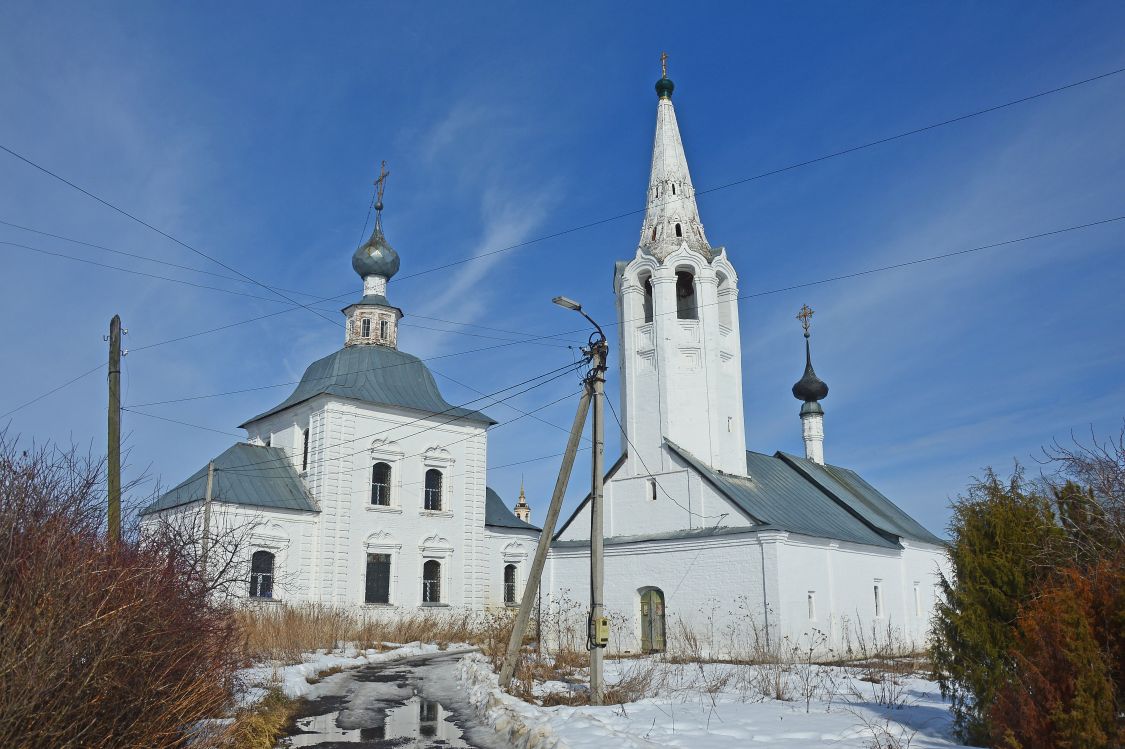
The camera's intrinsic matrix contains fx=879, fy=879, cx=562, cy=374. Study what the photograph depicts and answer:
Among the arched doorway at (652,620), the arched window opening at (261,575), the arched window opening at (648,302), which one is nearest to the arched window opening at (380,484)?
the arched window opening at (261,575)

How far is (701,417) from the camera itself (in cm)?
2492

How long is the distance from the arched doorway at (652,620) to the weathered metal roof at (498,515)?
12.1 meters

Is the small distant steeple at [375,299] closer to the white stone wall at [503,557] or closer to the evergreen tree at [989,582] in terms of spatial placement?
the white stone wall at [503,557]

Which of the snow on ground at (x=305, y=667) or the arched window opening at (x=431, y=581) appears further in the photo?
the arched window opening at (x=431, y=581)

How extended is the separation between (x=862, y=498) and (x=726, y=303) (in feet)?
37.8

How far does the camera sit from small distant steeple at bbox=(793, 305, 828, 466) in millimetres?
37219

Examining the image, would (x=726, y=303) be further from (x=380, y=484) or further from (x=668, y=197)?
(x=380, y=484)

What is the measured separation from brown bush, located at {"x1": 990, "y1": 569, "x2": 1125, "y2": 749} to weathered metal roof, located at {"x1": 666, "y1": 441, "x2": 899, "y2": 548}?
1466 cm

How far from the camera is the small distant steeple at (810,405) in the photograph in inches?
1465

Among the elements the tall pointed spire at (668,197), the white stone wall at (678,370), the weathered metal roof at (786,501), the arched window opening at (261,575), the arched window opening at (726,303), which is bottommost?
the arched window opening at (261,575)

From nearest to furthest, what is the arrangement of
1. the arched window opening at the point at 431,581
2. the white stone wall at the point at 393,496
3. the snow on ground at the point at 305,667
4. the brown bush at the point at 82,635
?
the brown bush at the point at 82,635 < the snow on ground at the point at 305,667 < the white stone wall at the point at 393,496 < the arched window opening at the point at 431,581

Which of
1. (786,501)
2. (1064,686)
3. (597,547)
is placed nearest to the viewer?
(1064,686)

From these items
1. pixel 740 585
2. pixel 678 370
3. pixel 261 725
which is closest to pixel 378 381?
pixel 678 370

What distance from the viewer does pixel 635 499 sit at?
24.9m
